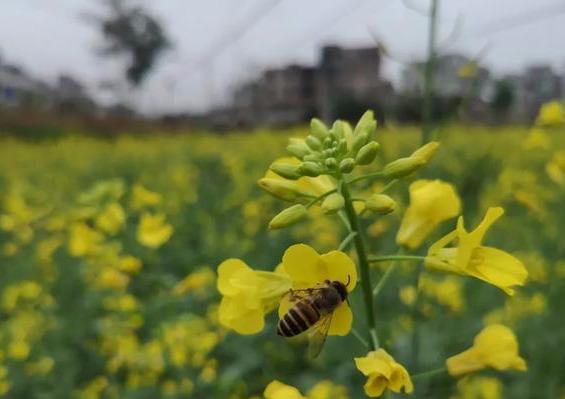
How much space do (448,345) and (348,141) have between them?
1.90 metres

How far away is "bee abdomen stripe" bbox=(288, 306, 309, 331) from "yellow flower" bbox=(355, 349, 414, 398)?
101 millimetres

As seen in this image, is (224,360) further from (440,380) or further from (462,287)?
(462,287)

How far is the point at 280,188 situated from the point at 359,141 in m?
0.13

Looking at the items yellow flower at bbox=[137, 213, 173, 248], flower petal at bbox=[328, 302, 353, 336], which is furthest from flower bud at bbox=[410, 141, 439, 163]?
yellow flower at bbox=[137, 213, 173, 248]

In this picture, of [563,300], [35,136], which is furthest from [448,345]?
[35,136]

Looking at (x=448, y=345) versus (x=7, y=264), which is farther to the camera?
(x=7, y=264)

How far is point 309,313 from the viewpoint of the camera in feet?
3.26

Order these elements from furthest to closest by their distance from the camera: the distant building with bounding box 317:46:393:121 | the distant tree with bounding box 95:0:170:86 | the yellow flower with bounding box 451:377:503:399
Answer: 1. the distant tree with bounding box 95:0:170:86
2. the distant building with bounding box 317:46:393:121
3. the yellow flower with bounding box 451:377:503:399

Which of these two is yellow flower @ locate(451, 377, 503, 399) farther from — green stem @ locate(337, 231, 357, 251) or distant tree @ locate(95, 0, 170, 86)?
distant tree @ locate(95, 0, 170, 86)

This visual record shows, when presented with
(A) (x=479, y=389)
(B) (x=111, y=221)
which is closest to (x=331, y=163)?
Answer: (B) (x=111, y=221)

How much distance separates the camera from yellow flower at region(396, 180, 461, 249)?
1.19 meters

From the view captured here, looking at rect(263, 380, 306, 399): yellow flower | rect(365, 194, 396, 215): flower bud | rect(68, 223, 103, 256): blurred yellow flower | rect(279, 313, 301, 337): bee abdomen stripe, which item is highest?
rect(365, 194, 396, 215): flower bud

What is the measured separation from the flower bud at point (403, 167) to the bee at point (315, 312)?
177mm

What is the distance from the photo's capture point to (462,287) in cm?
330
